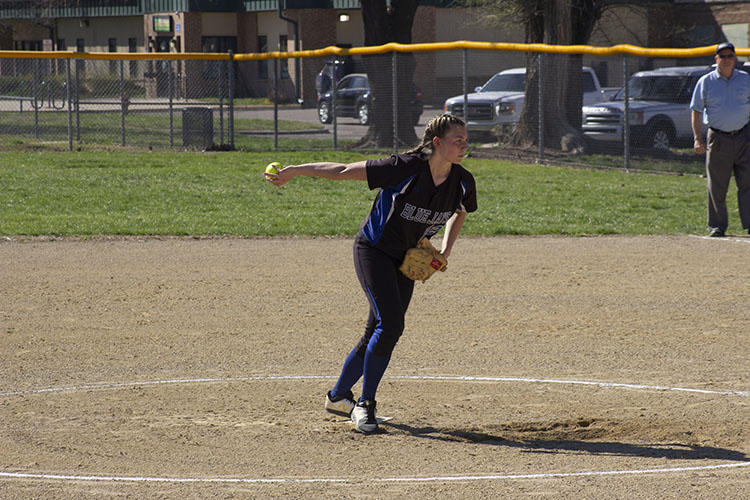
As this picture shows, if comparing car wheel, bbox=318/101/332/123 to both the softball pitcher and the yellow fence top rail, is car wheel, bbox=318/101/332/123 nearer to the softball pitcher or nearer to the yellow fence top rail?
the yellow fence top rail

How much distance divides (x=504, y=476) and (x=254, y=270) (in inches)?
236

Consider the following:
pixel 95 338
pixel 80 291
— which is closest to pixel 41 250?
pixel 80 291

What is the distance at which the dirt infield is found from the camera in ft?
16.7

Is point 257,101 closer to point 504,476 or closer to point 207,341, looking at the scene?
point 207,341

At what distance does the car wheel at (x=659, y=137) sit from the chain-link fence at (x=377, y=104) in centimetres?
2

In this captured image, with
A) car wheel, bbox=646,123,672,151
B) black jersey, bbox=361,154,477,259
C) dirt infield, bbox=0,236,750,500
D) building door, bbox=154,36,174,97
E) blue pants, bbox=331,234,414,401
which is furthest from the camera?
Result: building door, bbox=154,36,174,97

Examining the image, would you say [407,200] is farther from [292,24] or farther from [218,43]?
[218,43]

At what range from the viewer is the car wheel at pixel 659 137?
19422 mm

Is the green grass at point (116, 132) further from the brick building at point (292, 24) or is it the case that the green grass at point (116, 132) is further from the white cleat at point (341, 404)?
the white cleat at point (341, 404)

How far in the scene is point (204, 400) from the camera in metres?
6.39

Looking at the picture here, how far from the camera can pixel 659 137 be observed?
19516mm

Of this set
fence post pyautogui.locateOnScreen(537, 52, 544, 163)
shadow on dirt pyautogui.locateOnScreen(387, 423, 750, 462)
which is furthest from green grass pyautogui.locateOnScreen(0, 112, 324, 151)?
shadow on dirt pyautogui.locateOnScreen(387, 423, 750, 462)

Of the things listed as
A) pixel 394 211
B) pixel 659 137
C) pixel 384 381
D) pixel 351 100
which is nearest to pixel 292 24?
pixel 351 100

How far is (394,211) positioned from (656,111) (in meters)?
15.1
